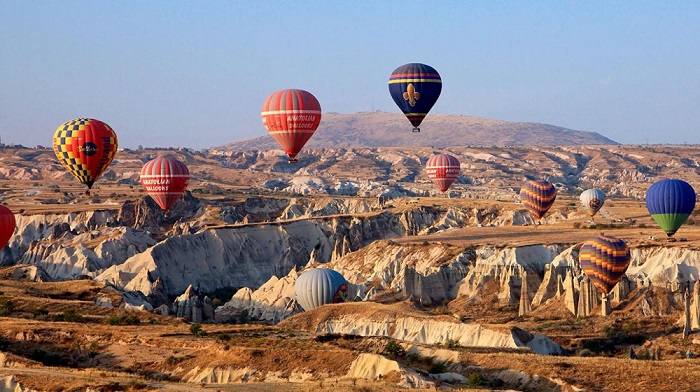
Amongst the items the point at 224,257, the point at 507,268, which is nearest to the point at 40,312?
the point at 507,268

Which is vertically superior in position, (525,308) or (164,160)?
(164,160)

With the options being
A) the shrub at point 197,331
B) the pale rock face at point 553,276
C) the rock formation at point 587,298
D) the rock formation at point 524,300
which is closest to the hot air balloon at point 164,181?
the rock formation at point 524,300

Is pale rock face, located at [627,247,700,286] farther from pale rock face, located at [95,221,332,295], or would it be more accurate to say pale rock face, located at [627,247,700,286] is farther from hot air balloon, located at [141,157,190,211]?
pale rock face, located at [95,221,332,295]

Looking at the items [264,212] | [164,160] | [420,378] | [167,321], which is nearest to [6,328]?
[167,321]

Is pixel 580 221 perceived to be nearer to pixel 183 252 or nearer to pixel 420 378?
pixel 183 252

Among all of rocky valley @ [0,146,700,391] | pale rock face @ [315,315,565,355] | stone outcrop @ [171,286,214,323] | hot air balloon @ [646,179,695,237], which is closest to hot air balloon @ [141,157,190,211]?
rocky valley @ [0,146,700,391]
